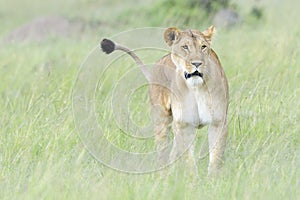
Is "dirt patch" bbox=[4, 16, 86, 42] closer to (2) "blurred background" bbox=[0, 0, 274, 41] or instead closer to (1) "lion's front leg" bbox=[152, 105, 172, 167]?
(2) "blurred background" bbox=[0, 0, 274, 41]

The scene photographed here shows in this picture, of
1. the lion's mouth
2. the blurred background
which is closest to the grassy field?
the lion's mouth

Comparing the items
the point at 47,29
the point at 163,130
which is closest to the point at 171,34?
the point at 163,130

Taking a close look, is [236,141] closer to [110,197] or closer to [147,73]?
[147,73]

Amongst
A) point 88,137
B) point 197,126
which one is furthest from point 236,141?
point 88,137

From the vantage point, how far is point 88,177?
421 centimetres

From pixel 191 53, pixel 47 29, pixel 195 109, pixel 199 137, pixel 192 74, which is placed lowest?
pixel 199 137

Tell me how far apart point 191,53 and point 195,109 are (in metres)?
0.32

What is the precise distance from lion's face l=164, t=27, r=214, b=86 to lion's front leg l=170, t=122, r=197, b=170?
0.24 metres

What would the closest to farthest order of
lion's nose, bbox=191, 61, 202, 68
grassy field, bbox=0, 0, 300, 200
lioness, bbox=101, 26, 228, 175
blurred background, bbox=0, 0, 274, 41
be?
1. grassy field, bbox=0, 0, 300, 200
2. lion's nose, bbox=191, 61, 202, 68
3. lioness, bbox=101, 26, 228, 175
4. blurred background, bbox=0, 0, 274, 41

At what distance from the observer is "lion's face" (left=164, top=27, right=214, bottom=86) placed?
4332 millimetres

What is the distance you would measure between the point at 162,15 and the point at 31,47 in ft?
5.81

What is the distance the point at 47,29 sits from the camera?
38.9ft

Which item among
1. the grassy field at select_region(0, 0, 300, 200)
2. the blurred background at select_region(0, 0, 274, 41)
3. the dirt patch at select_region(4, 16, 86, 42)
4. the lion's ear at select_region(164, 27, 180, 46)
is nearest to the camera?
the grassy field at select_region(0, 0, 300, 200)

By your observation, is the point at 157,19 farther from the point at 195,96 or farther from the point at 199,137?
the point at 195,96
